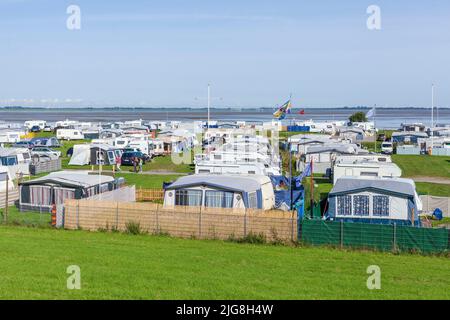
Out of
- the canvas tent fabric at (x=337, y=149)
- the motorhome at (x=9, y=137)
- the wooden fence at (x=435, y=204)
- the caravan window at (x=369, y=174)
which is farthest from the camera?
the motorhome at (x=9, y=137)

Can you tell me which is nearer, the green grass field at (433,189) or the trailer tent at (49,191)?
the trailer tent at (49,191)

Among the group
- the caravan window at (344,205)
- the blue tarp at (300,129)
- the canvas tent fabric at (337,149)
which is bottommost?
the caravan window at (344,205)

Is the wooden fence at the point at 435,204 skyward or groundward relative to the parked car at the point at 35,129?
groundward

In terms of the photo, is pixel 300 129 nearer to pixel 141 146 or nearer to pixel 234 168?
pixel 141 146

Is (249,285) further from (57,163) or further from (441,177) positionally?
(57,163)

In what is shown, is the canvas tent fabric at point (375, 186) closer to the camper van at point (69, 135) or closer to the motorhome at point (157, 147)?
the motorhome at point (157, 147)

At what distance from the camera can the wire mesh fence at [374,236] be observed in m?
18.3

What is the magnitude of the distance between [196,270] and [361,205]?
1027 centimetres

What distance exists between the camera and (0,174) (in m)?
31.7

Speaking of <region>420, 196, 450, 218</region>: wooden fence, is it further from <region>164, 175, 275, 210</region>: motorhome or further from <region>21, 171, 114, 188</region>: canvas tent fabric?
<region>21, 171, 114, 188</region>: canvas tent fabric

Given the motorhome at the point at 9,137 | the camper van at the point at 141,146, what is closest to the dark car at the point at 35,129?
the motorhome at the point at 9,137

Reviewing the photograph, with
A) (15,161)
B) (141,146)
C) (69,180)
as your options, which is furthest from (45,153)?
(69,180)

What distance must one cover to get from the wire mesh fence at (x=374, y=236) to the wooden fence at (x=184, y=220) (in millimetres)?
635
